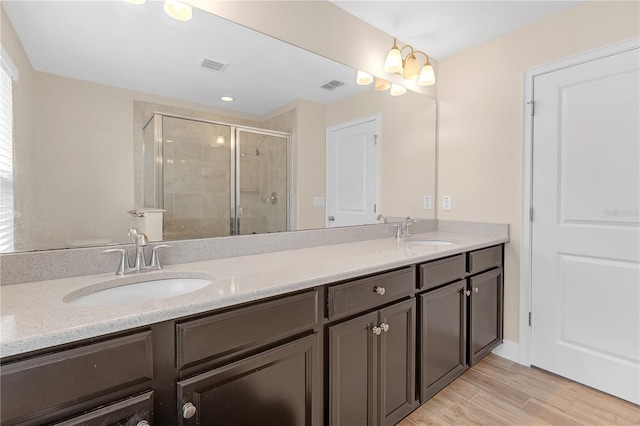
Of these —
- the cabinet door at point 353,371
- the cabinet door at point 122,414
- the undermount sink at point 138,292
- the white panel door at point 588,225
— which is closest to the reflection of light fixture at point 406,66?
the white panel door at point 588,225

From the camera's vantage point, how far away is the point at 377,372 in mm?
1372

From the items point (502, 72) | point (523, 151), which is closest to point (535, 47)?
point (502, 72)

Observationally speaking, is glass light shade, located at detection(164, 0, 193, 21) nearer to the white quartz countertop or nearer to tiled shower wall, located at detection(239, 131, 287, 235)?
tiled shower wall, located at detection(239, 131, 287, 235)

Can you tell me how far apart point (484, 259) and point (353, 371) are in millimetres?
1264

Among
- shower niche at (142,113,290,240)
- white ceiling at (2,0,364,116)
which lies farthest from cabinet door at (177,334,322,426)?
white ceiling at (2,0,364,116)

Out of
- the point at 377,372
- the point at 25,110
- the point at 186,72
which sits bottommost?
the point at 377,372

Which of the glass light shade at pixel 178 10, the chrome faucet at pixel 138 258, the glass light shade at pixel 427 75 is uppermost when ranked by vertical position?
the glass light shade at pixel 427 75

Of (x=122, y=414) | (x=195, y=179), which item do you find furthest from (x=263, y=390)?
(x=195, y=179)

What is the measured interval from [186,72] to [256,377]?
1294 millimetres

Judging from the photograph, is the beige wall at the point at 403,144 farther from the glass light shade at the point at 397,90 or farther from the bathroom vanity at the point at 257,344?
the bathroom vanity at the point at 257,344

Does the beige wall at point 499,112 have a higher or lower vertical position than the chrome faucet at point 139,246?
higher

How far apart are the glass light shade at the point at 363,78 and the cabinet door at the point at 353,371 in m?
1.52

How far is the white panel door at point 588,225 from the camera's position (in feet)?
5.76

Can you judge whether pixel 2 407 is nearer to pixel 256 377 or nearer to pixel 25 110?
pixel 256 377
